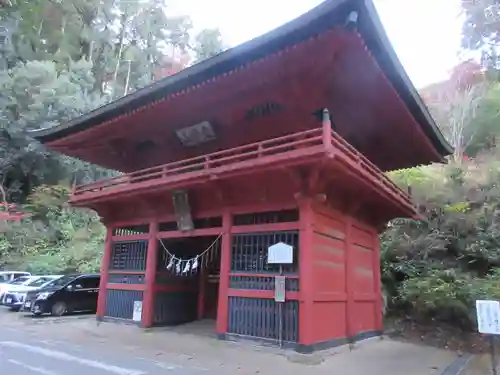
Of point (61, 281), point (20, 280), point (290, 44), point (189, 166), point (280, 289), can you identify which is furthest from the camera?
point (20, 280)

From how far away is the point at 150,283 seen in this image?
10844 mm

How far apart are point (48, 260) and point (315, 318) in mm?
19599

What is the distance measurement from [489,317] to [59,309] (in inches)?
517

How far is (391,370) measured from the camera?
714 cm

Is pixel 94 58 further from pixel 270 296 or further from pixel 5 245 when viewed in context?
pixel 270 296

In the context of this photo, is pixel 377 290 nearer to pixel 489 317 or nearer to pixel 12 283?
pixel 489 317

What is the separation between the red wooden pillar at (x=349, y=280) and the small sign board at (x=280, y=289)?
2040mm

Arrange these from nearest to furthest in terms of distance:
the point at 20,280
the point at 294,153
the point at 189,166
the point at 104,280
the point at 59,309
→ the point at 294,153 < the point at 189,166 < the point at 104,280 < the point at 59,309 < the point at 20,280

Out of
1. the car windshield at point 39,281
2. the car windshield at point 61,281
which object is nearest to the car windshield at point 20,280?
the car windshield at point 39,281

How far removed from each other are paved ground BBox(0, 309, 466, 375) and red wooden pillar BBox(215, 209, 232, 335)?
0.42 m

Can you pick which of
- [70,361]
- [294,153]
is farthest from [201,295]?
[294,153]

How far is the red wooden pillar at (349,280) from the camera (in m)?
9.21

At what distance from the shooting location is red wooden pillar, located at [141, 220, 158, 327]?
35.2 ft

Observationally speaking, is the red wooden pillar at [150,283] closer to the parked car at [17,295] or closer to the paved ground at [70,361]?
the paved ground at [70,361]
